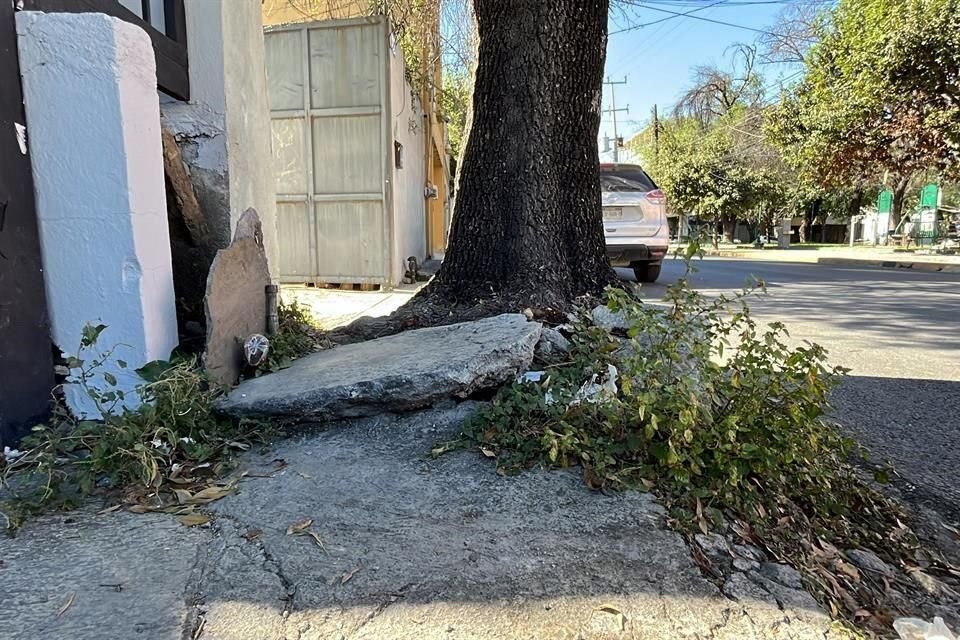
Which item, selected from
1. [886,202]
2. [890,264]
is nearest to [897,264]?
[890,264]

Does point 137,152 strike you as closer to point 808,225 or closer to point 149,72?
point 149,72

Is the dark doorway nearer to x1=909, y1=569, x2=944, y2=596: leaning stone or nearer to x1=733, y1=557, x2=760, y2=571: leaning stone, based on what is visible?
x1=733, y1=557, x2=760, y2=571: leaning stone

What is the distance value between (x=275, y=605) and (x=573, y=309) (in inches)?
94.4

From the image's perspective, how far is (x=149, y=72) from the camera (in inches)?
98.0

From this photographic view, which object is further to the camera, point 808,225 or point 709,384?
point 808,225

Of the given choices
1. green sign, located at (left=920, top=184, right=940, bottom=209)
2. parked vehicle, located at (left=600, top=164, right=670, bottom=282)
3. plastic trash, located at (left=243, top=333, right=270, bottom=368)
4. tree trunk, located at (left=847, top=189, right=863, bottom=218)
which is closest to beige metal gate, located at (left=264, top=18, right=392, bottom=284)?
parked vehicle, located at (left=600, top=164, right=670, bottom=282)

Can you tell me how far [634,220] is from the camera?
8.85m

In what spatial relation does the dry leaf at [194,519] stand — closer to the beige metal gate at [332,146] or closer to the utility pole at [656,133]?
the beige metal gate at [332,146]

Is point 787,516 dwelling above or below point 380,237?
below

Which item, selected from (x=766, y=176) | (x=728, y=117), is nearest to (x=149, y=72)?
(x=766, y=176)

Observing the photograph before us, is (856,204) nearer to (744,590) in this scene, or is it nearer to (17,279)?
(744,590)

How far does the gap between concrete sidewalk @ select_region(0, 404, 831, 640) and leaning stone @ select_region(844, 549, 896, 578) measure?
386 mm

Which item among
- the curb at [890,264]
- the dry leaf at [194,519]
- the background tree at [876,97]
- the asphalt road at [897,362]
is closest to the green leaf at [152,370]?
the dry leaf at [194,519]

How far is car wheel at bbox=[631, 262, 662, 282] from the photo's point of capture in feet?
31.7
